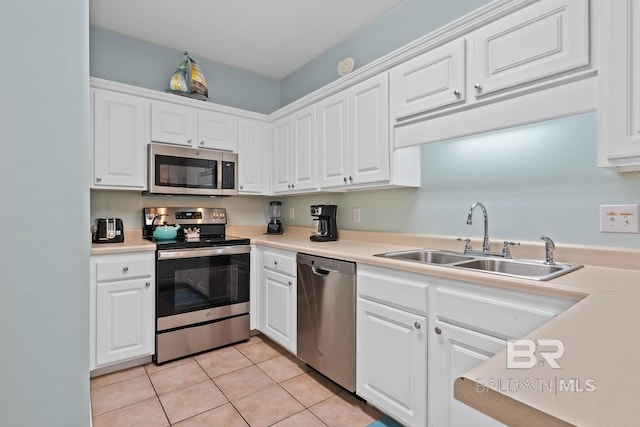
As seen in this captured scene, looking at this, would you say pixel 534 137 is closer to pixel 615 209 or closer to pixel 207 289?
pixel 615 209

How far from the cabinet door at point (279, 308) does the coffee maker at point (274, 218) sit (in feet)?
2.67

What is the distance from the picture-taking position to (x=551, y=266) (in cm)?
153

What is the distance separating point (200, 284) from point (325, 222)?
114cm

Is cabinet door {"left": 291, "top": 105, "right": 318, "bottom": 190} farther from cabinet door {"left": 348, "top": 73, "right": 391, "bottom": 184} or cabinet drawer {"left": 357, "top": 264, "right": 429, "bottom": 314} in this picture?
cabinet drawer {"left": 357, "top": 264, "right": 429, "bottom": 314}

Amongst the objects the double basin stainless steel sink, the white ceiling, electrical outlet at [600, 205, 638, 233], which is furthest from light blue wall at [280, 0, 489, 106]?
the double basin stainless steel sink

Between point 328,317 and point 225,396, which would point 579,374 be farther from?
point 225,396

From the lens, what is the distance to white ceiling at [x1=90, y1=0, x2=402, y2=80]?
2455mm

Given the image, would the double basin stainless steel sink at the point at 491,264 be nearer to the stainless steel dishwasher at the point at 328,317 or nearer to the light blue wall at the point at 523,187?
the light blue wall at the point at 523,187

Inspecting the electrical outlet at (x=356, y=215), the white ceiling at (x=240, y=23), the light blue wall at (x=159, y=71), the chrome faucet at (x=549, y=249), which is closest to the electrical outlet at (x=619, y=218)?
the chrome faucet at (x=549, y=249)

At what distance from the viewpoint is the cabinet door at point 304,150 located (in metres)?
2.78

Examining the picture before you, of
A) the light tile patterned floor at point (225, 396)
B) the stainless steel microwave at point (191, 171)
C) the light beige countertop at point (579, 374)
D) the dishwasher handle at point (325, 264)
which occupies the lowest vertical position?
the light tile patterned floor at point (225, 396)

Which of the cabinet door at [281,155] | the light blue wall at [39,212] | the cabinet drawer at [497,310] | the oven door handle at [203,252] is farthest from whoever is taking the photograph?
the cabinet door at [281,155]

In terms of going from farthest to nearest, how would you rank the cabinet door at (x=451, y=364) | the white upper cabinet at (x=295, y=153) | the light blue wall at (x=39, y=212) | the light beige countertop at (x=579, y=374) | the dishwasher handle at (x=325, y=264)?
the white upper cabinet at (x=295, y=153), the dishwasher handle at (x=325, y=264), the cabinet door at (x=451, y=364), the light blue wall at (x=39, y=212), the light beige countertop at (x=579, y=374)

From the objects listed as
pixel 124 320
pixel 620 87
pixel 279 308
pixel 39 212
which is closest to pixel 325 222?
pixel 279 308
